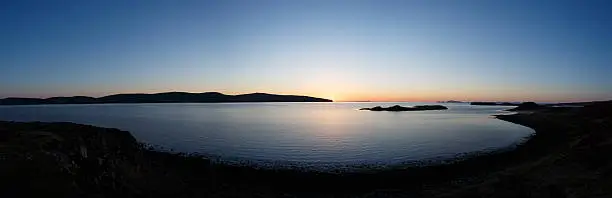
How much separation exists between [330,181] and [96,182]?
1568 cm

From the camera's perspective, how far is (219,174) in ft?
101

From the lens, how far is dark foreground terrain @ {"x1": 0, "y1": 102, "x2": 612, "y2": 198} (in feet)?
56.9

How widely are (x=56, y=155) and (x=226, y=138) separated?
39395 mm

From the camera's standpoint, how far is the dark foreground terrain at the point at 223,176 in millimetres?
17344

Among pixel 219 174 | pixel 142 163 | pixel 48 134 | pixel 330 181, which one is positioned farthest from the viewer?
pixel 219 174

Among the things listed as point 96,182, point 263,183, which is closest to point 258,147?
point 263,183

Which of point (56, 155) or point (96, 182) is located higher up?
point (56, 155)

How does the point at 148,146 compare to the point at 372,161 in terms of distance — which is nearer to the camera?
the point at 372,161

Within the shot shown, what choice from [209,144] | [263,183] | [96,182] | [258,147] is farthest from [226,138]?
[96,182]

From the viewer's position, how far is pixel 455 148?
46.1m

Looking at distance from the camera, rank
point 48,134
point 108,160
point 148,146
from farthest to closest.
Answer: point 148,146 < point 48,134 < point 108,160

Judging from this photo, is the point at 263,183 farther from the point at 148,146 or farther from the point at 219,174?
the point at 148,146

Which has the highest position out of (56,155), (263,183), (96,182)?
(56,155)

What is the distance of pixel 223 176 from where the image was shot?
30.1 m
